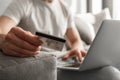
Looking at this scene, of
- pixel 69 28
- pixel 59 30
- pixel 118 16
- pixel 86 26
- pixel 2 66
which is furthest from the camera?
pixel 118 16

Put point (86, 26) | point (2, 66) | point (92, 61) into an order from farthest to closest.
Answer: point (86, 26)
point (92, 61)
point (2, 66)

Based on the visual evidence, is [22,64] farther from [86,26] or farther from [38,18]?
[86,26]

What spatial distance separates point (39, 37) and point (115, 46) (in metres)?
0.33

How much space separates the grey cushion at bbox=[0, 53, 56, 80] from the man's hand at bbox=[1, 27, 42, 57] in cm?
2

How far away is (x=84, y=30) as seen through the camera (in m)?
2.07

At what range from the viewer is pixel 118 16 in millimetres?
2828

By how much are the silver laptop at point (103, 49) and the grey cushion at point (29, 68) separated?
0.43 feet

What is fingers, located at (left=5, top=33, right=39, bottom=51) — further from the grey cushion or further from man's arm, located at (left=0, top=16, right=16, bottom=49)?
man's arm, located at (left=0, top=16, right=16, bottom=49)

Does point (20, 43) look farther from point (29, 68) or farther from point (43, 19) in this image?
point (43, 19)

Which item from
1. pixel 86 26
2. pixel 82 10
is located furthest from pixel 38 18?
pixel 82 10

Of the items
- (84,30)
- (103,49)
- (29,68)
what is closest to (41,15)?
(84,30)

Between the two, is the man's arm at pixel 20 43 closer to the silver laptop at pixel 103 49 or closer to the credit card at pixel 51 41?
the credit card at pixel 51 41

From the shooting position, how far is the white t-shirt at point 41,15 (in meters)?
1.51

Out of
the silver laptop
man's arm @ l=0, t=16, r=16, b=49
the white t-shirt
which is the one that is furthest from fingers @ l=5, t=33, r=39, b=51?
the white t-shirt
